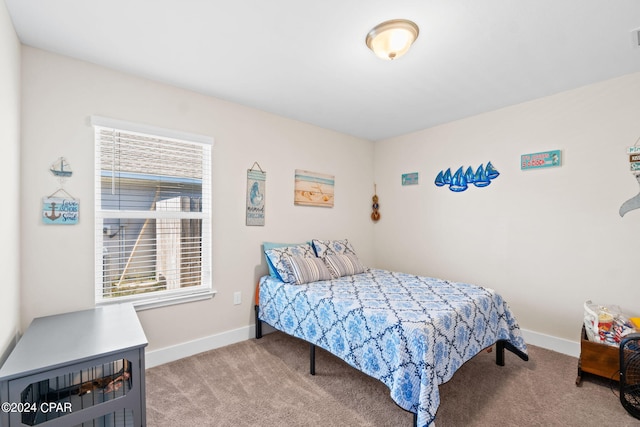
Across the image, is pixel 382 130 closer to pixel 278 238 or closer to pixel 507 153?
pixel 507 153

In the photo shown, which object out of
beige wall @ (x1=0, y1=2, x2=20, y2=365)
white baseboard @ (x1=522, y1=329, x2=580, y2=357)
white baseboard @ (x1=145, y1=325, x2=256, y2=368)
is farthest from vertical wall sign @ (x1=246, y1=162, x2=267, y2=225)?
white baseboard @ (x1=522, y1=329, x2=580, y2=357)

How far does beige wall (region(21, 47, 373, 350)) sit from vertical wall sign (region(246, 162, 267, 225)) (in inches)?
3.0

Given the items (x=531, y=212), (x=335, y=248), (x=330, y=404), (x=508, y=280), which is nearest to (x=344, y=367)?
(x=330, y=404)

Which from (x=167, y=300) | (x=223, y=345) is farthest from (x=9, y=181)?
(x=223, y=345)

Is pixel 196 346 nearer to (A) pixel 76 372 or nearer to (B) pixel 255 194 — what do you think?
(A) pixel 76 372

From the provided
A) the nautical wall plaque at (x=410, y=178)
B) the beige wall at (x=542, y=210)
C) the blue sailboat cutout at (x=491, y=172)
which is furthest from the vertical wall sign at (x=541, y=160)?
the nautical wall plaque at (x=410, y=178)

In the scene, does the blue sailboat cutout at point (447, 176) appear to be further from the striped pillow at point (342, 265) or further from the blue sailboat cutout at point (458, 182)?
the striped pillow at point (342, 265)

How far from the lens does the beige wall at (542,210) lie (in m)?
2.53

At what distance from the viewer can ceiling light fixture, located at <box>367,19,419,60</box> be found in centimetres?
178

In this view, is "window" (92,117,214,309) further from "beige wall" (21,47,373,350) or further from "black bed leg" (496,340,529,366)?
"black bed leg" (496,340,529,366)

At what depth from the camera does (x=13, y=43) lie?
1.82 metres

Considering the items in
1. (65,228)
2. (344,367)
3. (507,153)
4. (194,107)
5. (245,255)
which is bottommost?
(344,367)

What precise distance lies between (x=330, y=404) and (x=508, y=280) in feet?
7.56

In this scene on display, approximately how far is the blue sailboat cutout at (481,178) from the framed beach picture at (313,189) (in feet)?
5.67
